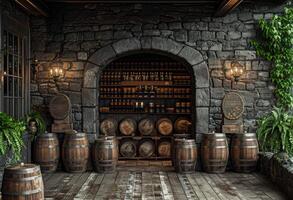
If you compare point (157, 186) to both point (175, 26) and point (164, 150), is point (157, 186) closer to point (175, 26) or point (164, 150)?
point (164, 150)

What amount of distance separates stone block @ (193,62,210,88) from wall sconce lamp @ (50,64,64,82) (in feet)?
7.80

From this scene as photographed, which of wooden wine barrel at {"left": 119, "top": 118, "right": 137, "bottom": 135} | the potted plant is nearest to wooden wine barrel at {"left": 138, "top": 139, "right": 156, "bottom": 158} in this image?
wooden wine barrel at {"left": 119, "top": 118, "right": 137, "bottom": 135}

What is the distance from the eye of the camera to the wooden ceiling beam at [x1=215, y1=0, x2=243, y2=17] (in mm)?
6595

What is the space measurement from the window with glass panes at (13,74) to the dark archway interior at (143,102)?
206 centimetres

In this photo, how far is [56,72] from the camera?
7.54 meters

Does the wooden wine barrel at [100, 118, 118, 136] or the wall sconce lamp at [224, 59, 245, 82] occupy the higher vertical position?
the wall sconce lamp at [224, 59, 245, 82]

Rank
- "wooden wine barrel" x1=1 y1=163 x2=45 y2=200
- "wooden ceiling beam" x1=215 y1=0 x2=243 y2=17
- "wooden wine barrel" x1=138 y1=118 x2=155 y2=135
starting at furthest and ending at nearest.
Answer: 1. "wooden wine barrel" x1=138 y1=118 x2=155 y2=135
2. "wooden ceiling beam" x1=215 y1=0 x2=243 y2=17
3. "wooden wine barrel" x1=1 y1=163 x2=45 y2=200

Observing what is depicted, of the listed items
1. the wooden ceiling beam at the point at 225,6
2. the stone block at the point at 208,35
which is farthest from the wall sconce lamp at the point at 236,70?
the wooden ceiling beam at the point at 225,6

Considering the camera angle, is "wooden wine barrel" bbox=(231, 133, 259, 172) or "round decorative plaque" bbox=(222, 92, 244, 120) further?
"round decorative plaque" bbox=(222, 92, 244, 120)

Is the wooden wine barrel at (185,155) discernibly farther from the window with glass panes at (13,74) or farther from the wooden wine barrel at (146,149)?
the window with glass panes at (13,74)

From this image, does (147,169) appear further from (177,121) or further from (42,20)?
(42,20)

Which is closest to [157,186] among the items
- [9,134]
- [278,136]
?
[278,136]

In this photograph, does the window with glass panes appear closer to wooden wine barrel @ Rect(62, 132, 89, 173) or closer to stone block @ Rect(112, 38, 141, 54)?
wooden wine barrel @ Rect(62, 132, 89, 173)

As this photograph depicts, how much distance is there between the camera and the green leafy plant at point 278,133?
6.38 metres
